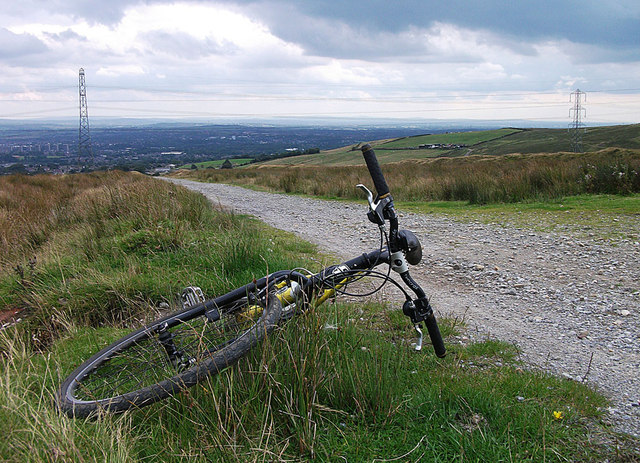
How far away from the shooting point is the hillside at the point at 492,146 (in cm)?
6444

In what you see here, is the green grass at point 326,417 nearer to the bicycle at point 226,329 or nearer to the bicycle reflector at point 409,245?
the bicycle at point 226,329

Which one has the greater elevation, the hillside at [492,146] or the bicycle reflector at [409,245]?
the hillside at [492,146]

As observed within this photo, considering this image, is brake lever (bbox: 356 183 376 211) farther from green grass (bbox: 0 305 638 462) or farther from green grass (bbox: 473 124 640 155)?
green grass (bbox: 473 124 640 155)

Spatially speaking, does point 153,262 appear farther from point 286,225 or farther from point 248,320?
point 286,225

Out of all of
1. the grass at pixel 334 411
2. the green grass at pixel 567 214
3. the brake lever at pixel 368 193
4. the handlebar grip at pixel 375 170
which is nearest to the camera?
the grass at pixel 334 411

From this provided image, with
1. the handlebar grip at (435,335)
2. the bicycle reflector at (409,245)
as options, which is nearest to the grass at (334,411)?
the handlebar grip at (435,335)

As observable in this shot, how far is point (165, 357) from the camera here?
3180 millimetres

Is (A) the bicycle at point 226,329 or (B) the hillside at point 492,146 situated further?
(B) the hillside at point 492,146

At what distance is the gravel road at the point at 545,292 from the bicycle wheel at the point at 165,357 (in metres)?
2.34

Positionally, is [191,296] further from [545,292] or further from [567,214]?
[567,214]

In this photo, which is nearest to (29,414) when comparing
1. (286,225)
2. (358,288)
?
(358,288)

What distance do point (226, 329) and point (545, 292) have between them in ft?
13.5

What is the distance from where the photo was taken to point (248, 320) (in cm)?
301

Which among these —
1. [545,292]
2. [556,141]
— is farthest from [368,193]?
[556,141]
